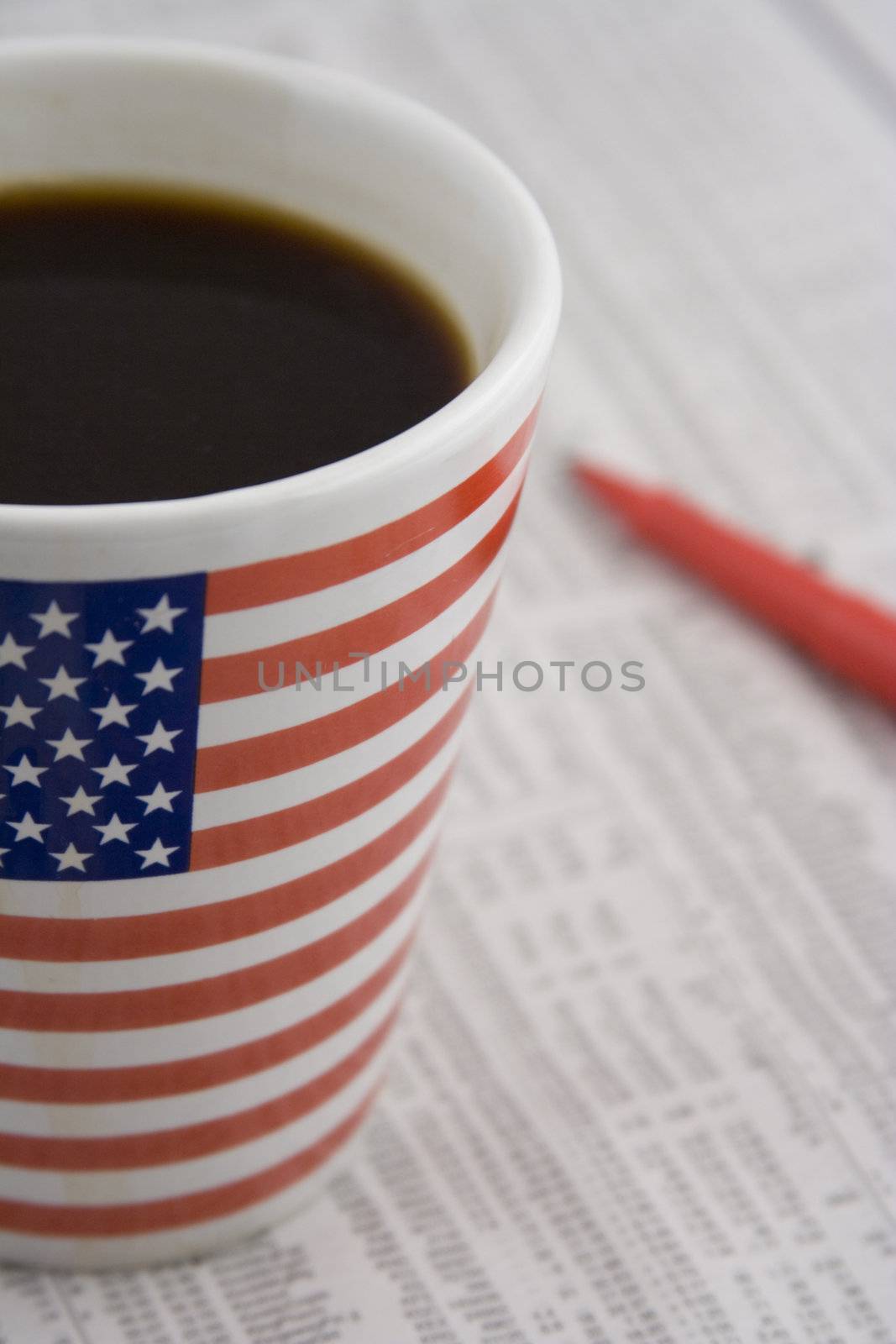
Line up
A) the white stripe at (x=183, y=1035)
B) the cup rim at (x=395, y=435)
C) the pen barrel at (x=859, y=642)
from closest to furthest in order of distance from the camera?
the cup rim at (x=395, y=435) → the white stripe at (x=183, y=1035) → the pen barrel at (x=859, y=642)

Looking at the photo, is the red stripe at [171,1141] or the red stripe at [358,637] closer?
the red stripe at [358,637]

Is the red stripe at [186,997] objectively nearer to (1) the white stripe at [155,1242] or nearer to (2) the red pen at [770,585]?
(1) the white stripe at [155,1242]

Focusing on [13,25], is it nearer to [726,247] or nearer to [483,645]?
[726,247]

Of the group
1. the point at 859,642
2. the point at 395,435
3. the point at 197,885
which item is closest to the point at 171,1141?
the point at 197,885

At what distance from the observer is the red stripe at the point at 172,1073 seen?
1.36 feet

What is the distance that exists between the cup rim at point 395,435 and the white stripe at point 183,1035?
15 cm

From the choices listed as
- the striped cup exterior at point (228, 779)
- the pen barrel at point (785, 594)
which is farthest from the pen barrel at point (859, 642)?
the striped cup exterior at point (228, 779)

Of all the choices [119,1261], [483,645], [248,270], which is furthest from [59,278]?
[119,1261]

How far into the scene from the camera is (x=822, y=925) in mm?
611

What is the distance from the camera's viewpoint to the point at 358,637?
34 centimetres

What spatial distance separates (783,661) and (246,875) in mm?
413

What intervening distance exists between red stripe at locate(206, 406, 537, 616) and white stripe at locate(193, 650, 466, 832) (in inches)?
1.9

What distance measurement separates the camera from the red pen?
0.70 metres

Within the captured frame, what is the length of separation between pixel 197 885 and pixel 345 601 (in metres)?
0.09
